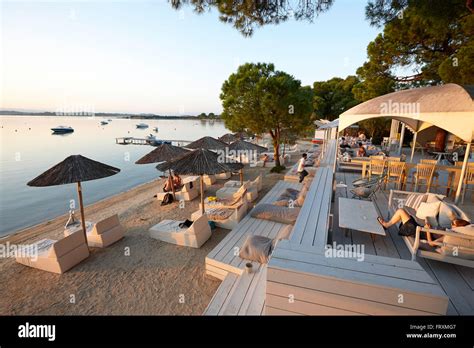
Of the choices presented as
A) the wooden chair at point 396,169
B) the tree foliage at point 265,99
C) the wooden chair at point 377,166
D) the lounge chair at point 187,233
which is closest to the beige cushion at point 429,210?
the wooden chair at point 396,169

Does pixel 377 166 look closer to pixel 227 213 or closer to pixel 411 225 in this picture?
pixel 411 225

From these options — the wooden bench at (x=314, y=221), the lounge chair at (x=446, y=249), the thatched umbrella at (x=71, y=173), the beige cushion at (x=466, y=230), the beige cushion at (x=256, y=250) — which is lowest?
the beige cushion at (x=256, y=250)

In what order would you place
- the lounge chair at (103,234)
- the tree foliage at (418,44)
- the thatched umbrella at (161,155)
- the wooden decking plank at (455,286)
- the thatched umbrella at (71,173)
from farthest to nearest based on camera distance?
the thatched umbrella at (161,155) < the lounge chair at (103,234) < the tree foliage at (418,44) < the thatched umbrella at (71,173) < the wooden decking plank at (455,286)

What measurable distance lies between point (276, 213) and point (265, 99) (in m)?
8.97

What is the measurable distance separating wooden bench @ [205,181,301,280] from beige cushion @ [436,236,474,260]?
2.84 m

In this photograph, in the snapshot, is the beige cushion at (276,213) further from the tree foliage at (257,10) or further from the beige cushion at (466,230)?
the tree foliage at (257,10)

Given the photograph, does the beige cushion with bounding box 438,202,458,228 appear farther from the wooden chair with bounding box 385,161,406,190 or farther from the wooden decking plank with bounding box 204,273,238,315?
the wooden decking plank with bounding box 204,273,238,315

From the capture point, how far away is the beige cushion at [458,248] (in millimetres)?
2955

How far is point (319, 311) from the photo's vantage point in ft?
6.16

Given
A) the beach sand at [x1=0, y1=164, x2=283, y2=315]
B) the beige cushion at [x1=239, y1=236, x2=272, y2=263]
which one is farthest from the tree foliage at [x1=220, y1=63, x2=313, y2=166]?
the beige cushion at [x1=239, y1=236, x2=272, y2=263]

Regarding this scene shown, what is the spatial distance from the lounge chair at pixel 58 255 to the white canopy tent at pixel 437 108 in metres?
7.72

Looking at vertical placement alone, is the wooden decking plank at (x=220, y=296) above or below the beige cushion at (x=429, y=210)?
below

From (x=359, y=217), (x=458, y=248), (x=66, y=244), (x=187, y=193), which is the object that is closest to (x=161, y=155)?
(x=187, y=193)
